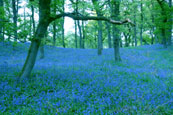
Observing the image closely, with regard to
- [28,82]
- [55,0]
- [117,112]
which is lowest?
[117,112]

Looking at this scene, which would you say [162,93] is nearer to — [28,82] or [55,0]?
[28,82]

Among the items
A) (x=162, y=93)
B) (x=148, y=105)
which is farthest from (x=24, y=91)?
(x=162, y=93)

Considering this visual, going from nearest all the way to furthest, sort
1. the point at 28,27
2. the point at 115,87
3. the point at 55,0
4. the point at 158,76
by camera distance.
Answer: the point at 115,87
the point at 28,27
the point at 55,0
the point at 158,76

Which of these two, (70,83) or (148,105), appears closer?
(148,105)

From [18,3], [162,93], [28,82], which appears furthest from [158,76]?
[18,3]

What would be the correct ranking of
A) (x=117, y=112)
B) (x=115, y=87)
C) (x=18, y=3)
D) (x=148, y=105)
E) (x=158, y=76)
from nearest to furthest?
(x=117, y=112), (x=148, y=105), (x=115, y=87), (x=158, y=76), (x=18, y=3)

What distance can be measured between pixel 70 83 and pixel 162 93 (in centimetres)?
389

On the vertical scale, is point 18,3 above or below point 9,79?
above

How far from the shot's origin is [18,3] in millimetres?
35844

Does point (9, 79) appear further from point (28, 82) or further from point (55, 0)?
Result: point (55, 0)

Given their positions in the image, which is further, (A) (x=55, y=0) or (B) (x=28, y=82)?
(A) (x=55, y=0)

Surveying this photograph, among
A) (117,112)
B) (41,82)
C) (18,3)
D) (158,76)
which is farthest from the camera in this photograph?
(18,3)

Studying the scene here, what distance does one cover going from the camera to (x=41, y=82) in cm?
659

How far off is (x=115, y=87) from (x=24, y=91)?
378 cm
